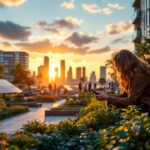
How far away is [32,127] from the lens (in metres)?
7.36

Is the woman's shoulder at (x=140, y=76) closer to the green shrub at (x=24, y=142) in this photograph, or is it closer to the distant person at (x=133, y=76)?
the distant person at (x=133, y=76)

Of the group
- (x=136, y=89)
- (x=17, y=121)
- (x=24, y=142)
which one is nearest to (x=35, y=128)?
(x=24, y=142)

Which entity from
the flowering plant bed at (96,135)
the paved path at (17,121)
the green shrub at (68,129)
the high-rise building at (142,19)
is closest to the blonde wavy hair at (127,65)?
the flowering plant bed at (96,135)

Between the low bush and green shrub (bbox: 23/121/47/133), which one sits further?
the low bush

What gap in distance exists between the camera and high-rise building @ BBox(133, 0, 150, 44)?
144 ft

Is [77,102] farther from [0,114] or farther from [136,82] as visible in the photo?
[136,82]

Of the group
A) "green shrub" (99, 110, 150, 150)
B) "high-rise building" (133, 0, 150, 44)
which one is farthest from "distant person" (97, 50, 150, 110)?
"high-rise building" (133, 0, 150, 44)

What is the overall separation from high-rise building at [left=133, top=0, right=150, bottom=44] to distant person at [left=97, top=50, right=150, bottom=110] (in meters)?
33.9

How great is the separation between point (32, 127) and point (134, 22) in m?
48.6

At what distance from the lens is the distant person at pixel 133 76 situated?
6191 millimetres

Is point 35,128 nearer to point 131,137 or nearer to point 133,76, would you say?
point 133,76

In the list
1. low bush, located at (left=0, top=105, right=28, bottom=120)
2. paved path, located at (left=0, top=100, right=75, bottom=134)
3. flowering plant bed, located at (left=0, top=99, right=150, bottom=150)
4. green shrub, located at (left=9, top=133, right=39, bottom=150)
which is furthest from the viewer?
low bush, located at (left=0, top=105, right=28, bottom=120)

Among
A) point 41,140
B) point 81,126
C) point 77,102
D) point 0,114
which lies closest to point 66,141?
point 41,140

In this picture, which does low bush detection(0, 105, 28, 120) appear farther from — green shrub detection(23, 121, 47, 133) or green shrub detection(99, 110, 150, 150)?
green shrub detection(99, 110, 150, 150)
